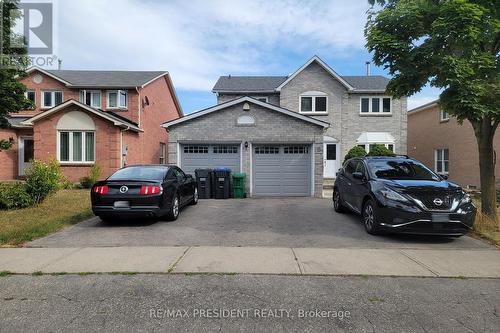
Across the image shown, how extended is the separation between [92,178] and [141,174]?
869cm

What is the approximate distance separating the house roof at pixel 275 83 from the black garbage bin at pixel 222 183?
33.7 ft

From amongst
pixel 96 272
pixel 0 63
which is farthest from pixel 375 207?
pixel 0 63

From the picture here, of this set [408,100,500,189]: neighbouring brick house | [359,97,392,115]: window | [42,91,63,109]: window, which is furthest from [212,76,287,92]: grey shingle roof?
[408,100,500,189]: neighbouring brick house

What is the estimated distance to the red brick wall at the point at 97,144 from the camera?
59.1 feet

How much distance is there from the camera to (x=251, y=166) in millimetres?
15195

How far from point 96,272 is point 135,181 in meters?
3.57

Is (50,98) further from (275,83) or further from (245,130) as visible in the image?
(245,130)

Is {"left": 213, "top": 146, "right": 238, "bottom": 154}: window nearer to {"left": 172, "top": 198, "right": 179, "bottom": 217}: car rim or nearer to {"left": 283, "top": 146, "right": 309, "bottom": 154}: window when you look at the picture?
{"left": 283, "top": 146, "right": 309, "bottom": 154}: window

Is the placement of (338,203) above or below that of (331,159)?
below

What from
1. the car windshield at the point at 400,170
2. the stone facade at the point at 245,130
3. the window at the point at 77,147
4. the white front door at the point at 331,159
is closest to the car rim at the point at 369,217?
the car windshield at the point at 400,170

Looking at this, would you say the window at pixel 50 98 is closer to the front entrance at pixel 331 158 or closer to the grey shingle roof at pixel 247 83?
the grey shingle roof at pixel 247 83

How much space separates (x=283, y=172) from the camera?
15266mm

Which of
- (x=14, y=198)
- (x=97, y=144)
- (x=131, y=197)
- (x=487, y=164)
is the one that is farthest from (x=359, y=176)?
(x=97, y=144)

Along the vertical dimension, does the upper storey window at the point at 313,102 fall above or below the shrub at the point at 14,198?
above
